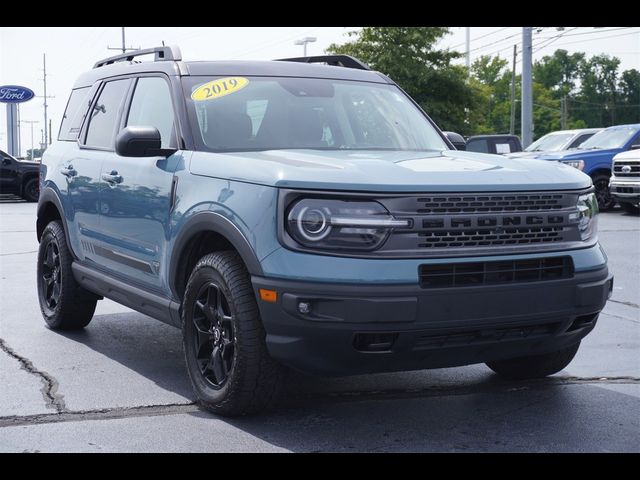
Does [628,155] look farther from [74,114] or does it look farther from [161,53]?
[161,53]

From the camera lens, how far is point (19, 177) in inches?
1030

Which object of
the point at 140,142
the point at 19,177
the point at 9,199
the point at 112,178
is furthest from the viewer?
the point at 9,199

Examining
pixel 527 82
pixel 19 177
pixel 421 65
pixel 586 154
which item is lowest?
pixel 19 177

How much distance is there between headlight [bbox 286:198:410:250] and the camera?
13.2 ft

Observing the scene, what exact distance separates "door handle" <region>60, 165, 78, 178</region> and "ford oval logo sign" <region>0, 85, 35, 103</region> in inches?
1413

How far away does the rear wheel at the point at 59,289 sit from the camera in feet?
21.9

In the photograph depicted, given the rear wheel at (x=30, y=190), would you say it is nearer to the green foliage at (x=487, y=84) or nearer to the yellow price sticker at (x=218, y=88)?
the yellow price sticker at (x=218, y=88)

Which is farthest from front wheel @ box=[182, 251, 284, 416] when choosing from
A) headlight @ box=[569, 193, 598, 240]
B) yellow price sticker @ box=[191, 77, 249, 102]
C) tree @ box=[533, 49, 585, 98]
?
tree @ box=[533, 49, 585, 98]

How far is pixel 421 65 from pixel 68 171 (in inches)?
→ 1835

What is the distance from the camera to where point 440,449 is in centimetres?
415

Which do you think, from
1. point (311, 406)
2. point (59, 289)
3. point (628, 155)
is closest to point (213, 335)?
point (311, 406)

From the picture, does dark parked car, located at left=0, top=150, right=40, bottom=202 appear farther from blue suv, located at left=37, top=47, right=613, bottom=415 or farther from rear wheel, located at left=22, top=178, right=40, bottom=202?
blue suv, located at left=37, top=47, right=613, bottom=415

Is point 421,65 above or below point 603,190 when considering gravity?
above
